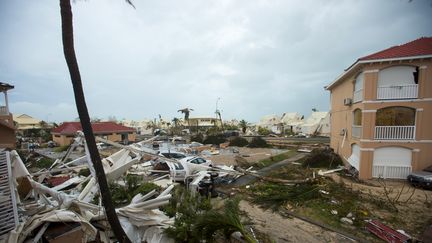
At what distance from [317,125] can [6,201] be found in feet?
208

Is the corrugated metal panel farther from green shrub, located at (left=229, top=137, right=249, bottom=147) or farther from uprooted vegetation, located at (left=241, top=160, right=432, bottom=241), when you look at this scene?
green shrub, located at (left=229, top=137, right=249, bottom=147)

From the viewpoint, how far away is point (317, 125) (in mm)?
59375

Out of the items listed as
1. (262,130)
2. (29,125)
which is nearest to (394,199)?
(262,130)

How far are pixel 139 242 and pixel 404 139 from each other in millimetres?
17876

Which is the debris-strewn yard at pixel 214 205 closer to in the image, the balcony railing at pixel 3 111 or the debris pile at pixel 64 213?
the debris pile at pixel 64 213

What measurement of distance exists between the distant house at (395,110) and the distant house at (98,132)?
136 ft

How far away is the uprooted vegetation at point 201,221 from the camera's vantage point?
20.2 ft

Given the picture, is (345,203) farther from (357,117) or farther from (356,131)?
(357,117)

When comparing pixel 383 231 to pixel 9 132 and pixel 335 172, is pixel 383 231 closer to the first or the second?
pixel 335 172

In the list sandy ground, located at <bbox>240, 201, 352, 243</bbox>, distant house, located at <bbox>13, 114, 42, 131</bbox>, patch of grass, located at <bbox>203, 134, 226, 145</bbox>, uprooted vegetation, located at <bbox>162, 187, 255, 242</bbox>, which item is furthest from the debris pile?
distant house, located at <bbox>13, 114, 42, 131</bbox>

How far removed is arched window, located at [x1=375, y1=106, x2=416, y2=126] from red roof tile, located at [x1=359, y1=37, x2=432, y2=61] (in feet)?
12.2

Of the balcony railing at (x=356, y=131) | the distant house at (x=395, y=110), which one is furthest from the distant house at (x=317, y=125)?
the distant house at (x=395, y=110)

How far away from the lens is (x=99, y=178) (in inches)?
242

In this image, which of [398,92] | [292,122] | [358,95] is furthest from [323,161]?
[292,122]
